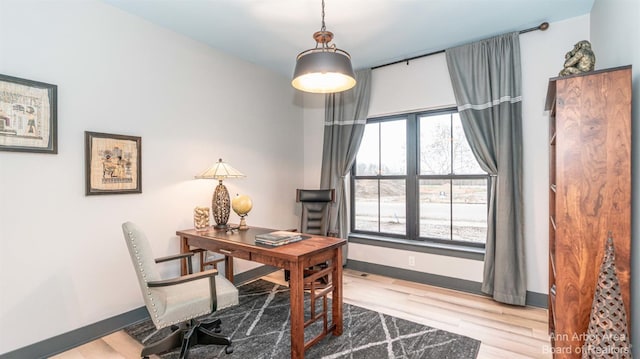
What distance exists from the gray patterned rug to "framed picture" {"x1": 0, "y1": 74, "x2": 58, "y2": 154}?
168 cm

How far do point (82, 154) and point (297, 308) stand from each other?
211cm

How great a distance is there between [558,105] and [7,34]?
3.59 m

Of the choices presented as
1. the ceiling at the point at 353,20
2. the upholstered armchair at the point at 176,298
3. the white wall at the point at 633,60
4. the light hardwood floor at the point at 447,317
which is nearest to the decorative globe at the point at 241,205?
the upholstered armchair at the point at 176,298

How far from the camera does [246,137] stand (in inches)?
148

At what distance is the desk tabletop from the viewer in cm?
215

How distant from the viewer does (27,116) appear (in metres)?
2.14

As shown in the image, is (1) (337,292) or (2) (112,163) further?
(2) (112,163)

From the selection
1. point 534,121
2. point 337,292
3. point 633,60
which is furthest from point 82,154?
point 534,121

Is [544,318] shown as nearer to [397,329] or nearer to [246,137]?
[397,329]

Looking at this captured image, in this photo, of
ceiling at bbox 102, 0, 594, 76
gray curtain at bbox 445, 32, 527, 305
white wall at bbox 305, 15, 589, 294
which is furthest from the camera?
gray curtain at bbox 445, 32, 527, 305

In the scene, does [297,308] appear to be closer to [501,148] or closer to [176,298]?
[176,298]

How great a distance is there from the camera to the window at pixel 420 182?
347 cm

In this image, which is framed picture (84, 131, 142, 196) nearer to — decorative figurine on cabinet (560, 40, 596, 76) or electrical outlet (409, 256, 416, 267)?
electrical outlet (409, 256, 416, 267)

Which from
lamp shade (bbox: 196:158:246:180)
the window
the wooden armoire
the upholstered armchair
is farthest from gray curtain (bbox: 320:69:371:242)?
the wooden armoire
